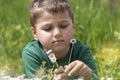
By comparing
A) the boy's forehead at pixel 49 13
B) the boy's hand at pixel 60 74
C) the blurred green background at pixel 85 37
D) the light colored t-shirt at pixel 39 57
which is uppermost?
the boy's forehead at pixel 49 13

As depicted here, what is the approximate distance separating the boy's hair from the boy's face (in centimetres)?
4

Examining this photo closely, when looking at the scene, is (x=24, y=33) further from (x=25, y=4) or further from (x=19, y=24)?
(x=25, y=4)

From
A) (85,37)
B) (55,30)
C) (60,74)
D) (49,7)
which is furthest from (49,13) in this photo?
(85,37)

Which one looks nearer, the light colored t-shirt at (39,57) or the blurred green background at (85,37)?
the light colored t-shirt at (39,57)

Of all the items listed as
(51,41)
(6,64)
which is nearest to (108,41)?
(6,64)

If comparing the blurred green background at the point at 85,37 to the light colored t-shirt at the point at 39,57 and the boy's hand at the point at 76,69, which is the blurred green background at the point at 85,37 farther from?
the boy's hand at the point at 76,69

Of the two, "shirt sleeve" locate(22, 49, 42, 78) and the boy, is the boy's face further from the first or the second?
"shirt sleeve" locate(22, 49, 42, 78)

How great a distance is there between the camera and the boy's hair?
4203 mm

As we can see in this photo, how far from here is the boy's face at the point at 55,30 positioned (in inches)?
160

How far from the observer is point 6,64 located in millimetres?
5457

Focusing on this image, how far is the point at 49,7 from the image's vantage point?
4227mm

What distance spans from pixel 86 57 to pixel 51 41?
19.0 inches

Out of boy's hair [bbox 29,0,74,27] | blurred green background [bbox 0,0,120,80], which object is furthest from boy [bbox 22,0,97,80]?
blurred green background [bbox 0,0,120,80]

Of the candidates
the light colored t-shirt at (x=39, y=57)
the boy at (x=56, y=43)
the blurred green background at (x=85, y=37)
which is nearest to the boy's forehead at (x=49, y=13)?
the boy at (x=56, y=43)
